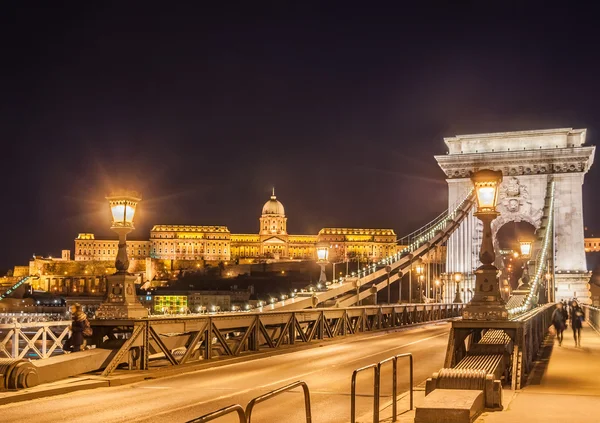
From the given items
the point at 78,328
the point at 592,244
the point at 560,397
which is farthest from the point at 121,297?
the point at 592,244

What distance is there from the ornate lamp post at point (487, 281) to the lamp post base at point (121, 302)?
7243mm

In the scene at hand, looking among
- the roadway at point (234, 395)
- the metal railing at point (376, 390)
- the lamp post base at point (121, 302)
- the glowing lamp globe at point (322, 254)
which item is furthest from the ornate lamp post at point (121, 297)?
the glowing lamp globe at point (322, 254)

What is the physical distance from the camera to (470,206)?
177 ft

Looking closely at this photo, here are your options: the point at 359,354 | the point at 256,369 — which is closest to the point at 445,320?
the point at 359,354

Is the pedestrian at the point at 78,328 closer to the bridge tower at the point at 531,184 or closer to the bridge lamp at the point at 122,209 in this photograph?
the bridge lamp at the point at 122,209

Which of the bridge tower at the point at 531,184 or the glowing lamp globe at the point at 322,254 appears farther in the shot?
the bridge tower at the point at 531,184

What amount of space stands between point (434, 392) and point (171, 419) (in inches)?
152

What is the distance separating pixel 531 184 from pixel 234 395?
1863 inches

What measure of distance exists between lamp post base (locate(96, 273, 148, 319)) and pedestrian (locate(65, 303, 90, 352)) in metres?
0.41

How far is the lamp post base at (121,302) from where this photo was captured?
714 inches

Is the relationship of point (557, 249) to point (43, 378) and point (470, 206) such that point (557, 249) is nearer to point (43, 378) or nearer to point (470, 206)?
point (470, 206)

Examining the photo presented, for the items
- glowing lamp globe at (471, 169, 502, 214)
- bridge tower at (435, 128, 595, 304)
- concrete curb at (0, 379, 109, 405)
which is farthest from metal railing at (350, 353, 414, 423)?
bridge tower at (435, 128, 595, 304)

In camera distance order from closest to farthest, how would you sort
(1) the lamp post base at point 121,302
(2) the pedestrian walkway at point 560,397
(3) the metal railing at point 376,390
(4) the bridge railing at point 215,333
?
(3) the metal railing at point 376,390
(2) the pedestrian walkway at point 560,397
(4) the bridge railing at point 215,333
(1) the lamp post base at point 121,302

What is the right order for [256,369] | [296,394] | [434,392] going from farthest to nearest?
1. [256,369]
2. [296,394]
3. [434,392]
